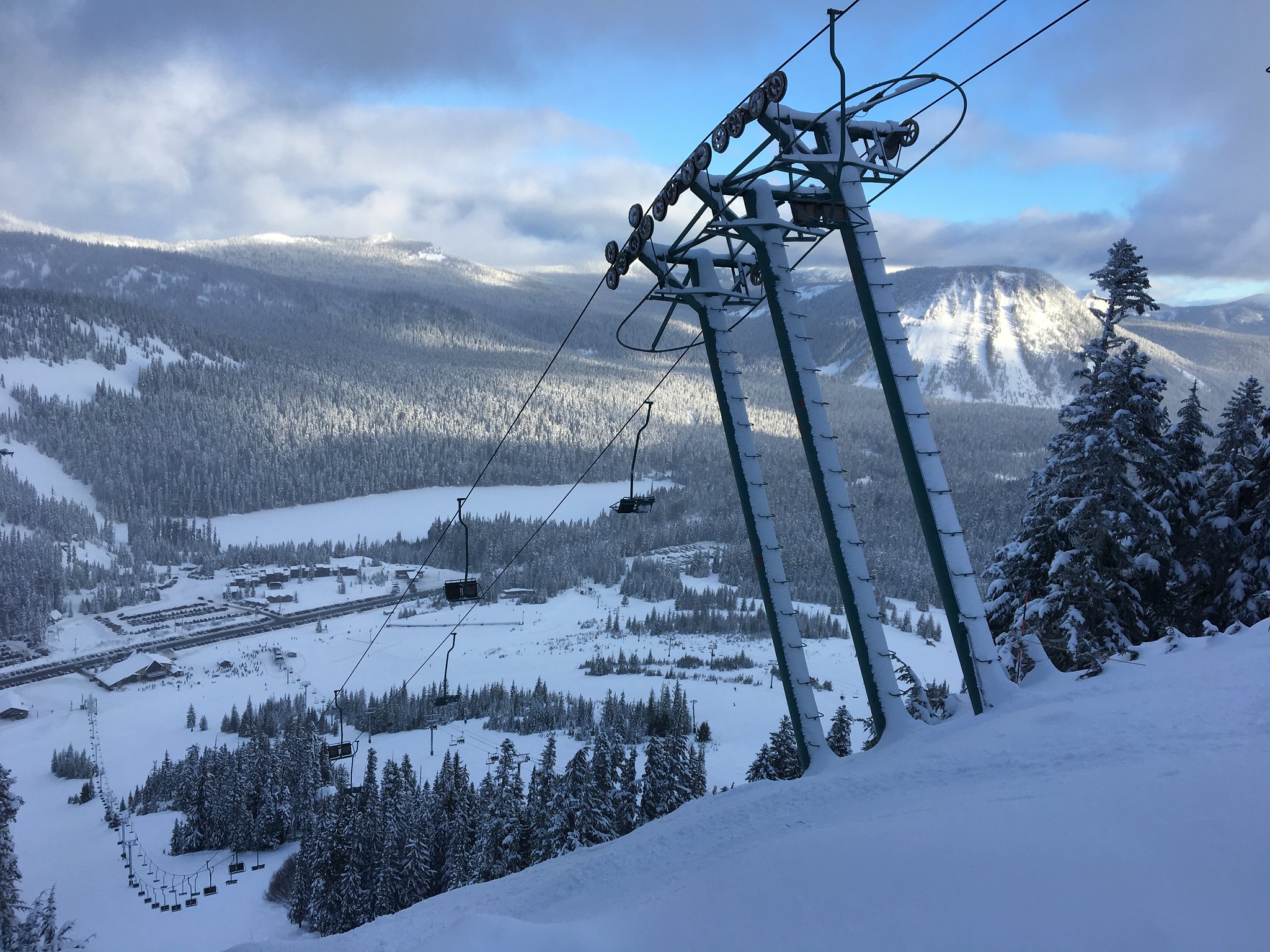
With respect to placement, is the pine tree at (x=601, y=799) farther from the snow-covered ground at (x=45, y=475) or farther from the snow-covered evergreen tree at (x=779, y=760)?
the snow-covered ground at (x=45, y=475)

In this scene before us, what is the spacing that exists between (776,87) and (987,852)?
7.16 metres

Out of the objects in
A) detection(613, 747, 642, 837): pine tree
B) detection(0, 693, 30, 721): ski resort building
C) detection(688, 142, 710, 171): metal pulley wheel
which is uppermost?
detection(688, 142, 710, 171): metal pulley wheel

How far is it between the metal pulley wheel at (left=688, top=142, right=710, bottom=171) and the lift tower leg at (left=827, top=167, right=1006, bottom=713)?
64.1 inches

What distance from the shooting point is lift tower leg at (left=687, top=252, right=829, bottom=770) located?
371 inches

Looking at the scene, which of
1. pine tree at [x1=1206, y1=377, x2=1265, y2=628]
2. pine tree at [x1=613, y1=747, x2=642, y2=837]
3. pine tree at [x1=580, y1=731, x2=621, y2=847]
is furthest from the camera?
Answer: pine tree at [x1=613, y1=747, x2=642, y2=837]

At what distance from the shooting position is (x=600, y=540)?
444 ft

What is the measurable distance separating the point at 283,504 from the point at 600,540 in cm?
6667

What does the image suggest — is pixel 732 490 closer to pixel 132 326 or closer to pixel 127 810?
pixel 127 810

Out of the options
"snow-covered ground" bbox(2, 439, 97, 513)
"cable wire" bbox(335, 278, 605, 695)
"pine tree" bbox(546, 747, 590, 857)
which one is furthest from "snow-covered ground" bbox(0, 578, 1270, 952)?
"snow-covered ground" bbox(2, 439, 97, 513)

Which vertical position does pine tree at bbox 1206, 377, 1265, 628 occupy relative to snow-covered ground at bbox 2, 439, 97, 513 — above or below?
below

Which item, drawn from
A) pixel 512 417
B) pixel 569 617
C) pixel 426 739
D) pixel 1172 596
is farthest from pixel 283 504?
pixel 1172 596

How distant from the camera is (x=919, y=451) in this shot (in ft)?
25.0

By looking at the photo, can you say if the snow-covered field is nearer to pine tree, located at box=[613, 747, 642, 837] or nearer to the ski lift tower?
pine tree, located at box=[613, 747, 642, 837]

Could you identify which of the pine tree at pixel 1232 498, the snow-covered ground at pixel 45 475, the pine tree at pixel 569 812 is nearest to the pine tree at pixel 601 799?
the pine tree at pixel 569 812
